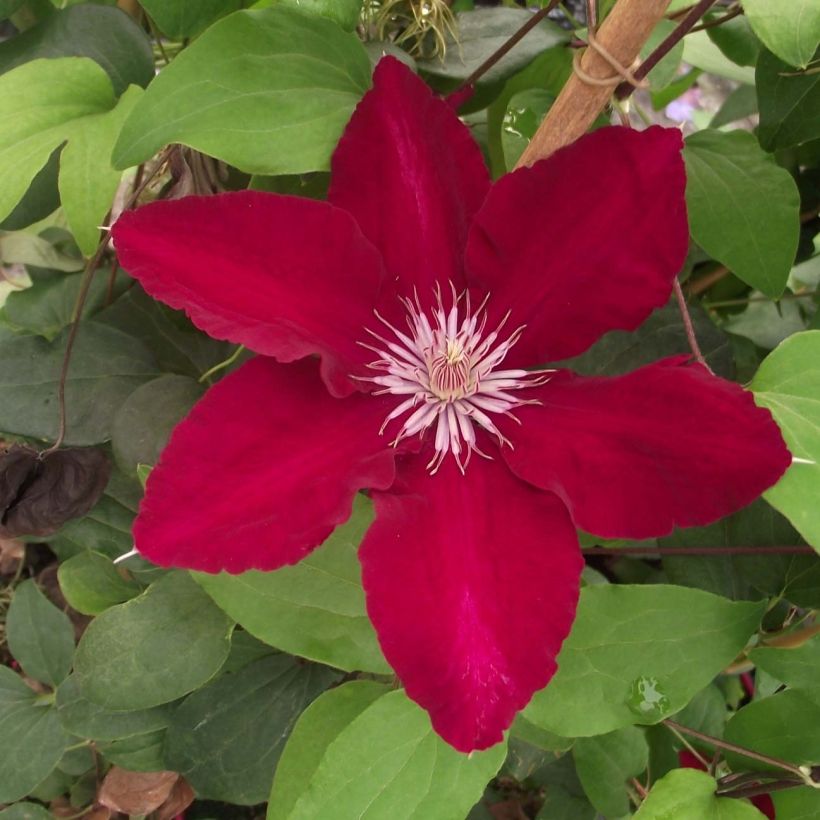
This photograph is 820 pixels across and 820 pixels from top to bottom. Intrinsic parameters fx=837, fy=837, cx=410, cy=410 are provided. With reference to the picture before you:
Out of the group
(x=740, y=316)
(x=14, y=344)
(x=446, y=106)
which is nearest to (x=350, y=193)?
(x=446, y=106)

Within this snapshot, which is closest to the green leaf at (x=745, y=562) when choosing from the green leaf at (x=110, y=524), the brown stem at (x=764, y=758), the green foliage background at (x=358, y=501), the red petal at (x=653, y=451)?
the green foliage background at (x=358, y=501)

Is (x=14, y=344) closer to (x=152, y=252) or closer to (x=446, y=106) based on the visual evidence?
(x=152, y=252)

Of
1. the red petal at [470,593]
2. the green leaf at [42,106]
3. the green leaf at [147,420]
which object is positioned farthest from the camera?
the green leaf at [147,420]

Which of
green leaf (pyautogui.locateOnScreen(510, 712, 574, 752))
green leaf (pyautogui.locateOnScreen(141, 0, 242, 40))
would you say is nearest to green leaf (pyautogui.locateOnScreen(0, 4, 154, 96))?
green leaf (pyautogui.locateOnScreen(141, 0, 242, 40))

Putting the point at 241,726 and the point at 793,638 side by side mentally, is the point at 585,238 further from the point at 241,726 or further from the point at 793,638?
the point at 241,726

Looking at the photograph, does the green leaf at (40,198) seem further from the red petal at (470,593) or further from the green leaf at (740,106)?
the green leaf at (740,106)

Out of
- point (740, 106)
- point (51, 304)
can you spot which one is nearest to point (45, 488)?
point (51, 304)

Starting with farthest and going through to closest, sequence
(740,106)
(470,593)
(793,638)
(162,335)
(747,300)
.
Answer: (740,106) < (747,300) < (162,335) < (793,638) < (470,593)

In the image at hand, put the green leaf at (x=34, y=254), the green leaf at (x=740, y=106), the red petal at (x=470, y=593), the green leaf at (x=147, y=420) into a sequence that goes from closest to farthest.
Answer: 1. the red petal at (x=470, y=593)
2. the green leaf at (x=147, y=420)
3. the green leaf at (x=34, y=254)
4. the green leaf at (x=740, y=106)
